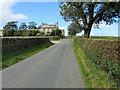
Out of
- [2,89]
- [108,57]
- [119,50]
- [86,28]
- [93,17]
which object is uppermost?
[93,17]

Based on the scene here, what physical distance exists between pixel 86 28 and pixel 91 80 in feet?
58.4

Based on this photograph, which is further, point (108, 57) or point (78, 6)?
point (78, 6)

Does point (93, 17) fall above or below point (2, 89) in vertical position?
above

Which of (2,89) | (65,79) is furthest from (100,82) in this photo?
(2,89)

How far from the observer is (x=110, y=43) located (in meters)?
4.26

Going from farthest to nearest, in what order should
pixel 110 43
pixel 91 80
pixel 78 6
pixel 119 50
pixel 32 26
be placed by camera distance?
1. pixel 32 26
2. pixel 78 6
3. pixel 91 80
4. pixel 110 43
5. pixel 119 50

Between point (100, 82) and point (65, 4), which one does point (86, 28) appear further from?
point (100, 82)

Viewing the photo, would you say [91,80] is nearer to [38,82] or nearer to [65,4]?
[38,82]

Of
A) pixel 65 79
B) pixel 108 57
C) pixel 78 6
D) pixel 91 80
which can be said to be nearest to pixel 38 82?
pixel 65 79

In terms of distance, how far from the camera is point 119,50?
3.69 meters

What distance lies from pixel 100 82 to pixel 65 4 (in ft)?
60.5

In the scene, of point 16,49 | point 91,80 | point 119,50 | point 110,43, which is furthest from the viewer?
point 16,49

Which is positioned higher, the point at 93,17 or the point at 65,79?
the point at 93,17

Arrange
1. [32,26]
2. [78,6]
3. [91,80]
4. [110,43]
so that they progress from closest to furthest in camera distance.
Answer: [110,43] → [91,80] → [78,6] → [32,26]
